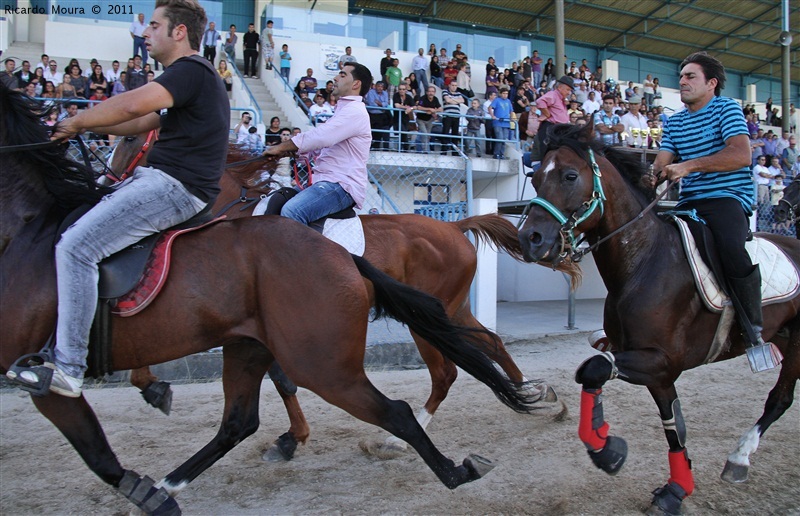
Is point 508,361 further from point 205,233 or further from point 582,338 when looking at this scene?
point 582,338

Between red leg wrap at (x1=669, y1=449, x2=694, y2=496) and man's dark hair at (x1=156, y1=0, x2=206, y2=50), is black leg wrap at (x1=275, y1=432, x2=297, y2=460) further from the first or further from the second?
man's dark hair at (x1=156, y1=0, x2=206, y2=50)

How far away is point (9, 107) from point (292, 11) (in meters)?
15.7

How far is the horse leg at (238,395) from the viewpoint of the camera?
3504mm

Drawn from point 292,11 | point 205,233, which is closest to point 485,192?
point 292,11

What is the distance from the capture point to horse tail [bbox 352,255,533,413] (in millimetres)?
3406

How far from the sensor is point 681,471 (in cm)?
361

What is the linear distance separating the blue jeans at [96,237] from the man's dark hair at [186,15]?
74cm

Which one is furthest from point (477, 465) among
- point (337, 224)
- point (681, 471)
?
point (337, 224)

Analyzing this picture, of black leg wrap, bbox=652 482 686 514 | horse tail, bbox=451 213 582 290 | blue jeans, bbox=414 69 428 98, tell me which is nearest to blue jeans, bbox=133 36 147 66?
blue jeans, bbox=414 69 428 98

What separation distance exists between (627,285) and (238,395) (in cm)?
246

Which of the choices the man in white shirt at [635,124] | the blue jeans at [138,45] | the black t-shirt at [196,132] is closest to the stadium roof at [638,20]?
the blue jeans at [138,45]

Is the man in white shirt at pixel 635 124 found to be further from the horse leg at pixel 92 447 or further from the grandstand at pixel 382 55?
the horse leg at pixel 92 447

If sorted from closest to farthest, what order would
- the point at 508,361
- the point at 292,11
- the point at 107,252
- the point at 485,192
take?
the point at 107,252 < the point at 508,361 < the point at 485,192 < the point at 292,11

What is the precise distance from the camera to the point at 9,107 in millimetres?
3148
